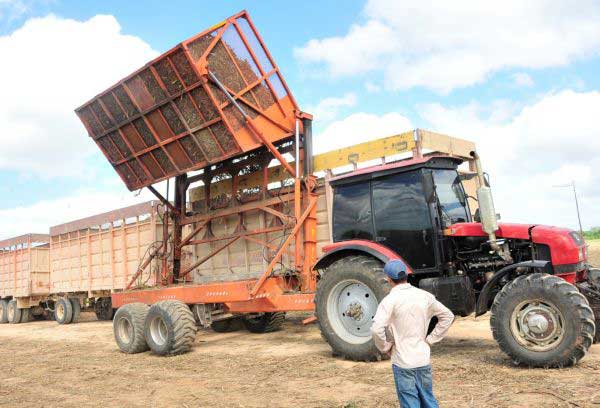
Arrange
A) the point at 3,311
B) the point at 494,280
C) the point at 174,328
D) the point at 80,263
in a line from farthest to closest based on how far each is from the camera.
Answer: the point at 3,311 < the point at 80,263 < the point at 174,328 < the point at 494,280

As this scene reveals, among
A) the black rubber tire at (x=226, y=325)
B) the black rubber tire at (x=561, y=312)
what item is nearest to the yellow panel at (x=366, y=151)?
the black rubber tire at (x=561, y=312)

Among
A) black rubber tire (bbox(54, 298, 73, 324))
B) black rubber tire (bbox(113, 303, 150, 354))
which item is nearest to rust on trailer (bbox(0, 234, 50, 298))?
black rubber tire (bbox(54, 298, 73, 324))

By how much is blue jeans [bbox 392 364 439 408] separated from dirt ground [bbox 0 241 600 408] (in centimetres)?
124

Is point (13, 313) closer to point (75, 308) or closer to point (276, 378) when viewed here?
point (75, 308)

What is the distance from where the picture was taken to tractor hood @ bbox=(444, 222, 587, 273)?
5781 millimetres

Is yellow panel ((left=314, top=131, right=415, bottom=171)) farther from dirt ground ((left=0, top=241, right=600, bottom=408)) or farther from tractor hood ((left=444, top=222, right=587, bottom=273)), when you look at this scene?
dirt ground ((left=0, top=241, right=600, bottom=408))

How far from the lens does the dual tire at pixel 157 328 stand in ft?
26.7

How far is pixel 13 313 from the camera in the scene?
18812mm

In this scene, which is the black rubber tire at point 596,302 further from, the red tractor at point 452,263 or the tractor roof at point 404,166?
the tractor roof at point 404,166

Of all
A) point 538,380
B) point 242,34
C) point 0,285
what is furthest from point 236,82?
point 0,285

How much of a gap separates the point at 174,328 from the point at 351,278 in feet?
10.2

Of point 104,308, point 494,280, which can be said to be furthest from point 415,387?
point 104,308

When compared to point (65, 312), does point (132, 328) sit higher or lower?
lower

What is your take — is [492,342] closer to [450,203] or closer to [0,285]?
[450,203]
